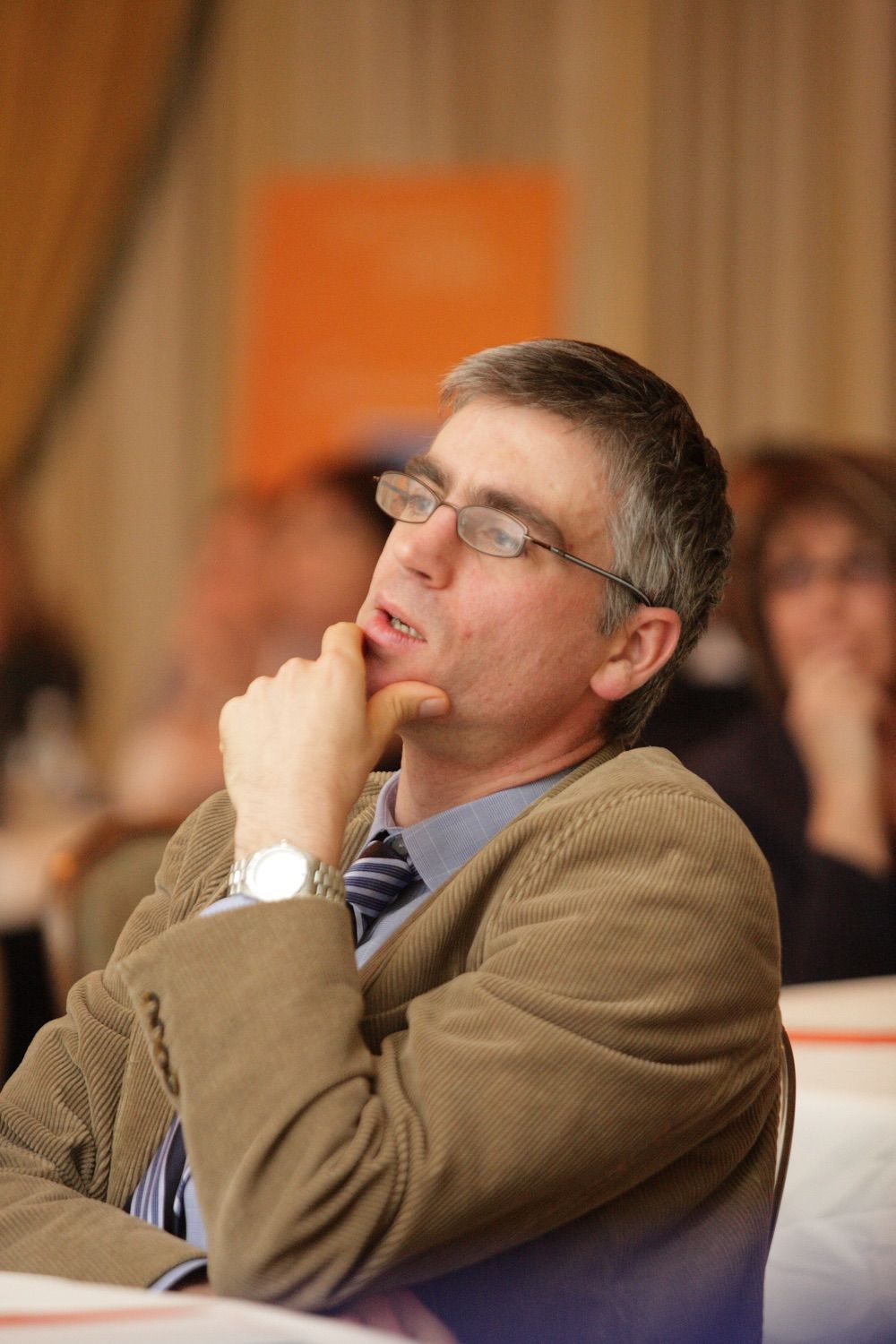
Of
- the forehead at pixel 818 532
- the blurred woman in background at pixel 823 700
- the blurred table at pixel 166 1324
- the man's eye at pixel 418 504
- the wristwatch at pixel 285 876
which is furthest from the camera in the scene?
the forehead at pixel 818 532

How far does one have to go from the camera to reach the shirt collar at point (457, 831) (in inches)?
47.8

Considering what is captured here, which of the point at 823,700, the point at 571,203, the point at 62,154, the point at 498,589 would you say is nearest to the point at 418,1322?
the point at 498,589

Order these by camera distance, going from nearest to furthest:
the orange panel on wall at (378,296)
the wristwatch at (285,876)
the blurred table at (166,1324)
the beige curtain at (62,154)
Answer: the blurred table at (166,1324), the wristwatch at (285,876), the orange panel on wall at (378,296), the beige curtain at (62,154)

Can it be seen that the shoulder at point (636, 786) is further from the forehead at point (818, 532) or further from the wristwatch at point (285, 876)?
the forehead at point (818, 532)

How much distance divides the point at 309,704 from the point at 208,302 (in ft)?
18.4

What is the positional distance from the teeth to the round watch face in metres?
0.24

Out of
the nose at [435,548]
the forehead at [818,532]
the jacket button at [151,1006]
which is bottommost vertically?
the forehead at [818,532]

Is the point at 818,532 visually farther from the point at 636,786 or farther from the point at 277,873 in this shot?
the point at 277,873

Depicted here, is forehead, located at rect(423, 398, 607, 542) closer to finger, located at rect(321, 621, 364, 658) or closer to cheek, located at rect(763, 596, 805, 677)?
finger, located at rect(321, 621, 364, 658)

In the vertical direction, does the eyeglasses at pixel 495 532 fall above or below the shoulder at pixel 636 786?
above

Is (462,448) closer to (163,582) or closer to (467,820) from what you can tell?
(467,820)

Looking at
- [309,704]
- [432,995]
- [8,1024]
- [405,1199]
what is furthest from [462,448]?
[8,1024]

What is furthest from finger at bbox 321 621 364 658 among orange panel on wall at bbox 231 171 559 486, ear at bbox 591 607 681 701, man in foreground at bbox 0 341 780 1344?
orange panel on wall at bbox 231 171 559 486

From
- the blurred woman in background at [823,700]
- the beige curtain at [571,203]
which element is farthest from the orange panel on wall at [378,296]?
the blurred woman in background at [823,700]
